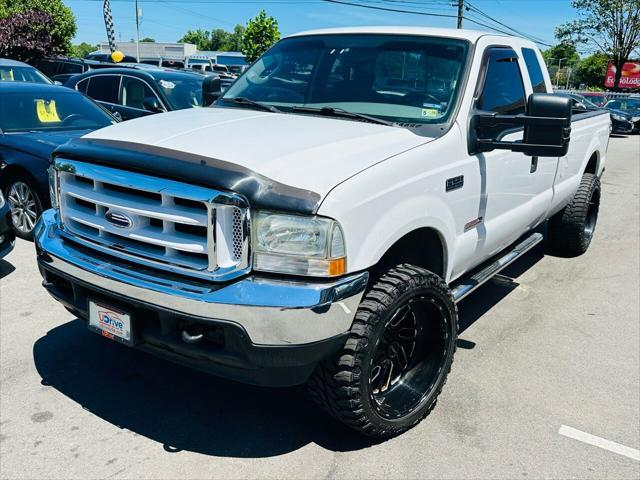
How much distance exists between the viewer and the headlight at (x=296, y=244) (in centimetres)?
258

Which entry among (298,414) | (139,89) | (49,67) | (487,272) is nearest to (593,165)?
(487,272)

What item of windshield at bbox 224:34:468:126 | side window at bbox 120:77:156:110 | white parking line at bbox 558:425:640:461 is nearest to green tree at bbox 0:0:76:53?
side window at bbox 120:77:156:110

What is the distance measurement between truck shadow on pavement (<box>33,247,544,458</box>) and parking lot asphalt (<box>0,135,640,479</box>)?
1 centimetres

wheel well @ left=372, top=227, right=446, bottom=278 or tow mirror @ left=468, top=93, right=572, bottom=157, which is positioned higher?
tow mirror @ left=468, top=93, right=572, bottom=157

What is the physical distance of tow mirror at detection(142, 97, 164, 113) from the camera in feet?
28.7

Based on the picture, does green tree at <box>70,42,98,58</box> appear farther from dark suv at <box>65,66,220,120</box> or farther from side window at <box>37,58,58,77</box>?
dark suv at <box>65,66,220,120</box>

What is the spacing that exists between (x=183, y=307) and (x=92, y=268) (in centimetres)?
62

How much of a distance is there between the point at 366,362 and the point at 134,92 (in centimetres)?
795

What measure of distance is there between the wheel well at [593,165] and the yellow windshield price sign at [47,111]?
5669mm

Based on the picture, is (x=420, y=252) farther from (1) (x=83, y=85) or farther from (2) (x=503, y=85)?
(1) (x=83, y=85)

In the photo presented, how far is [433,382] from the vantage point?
11.1 ft

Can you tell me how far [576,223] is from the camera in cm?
617

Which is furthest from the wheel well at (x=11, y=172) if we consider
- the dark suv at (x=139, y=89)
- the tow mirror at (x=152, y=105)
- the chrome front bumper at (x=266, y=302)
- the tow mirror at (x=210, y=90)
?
the chrome front bumper at (x=266, y=302)

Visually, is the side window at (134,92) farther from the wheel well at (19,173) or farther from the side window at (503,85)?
the side window at (503,85)
